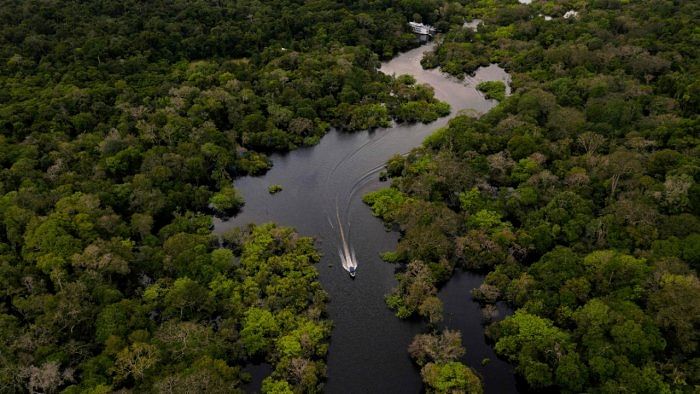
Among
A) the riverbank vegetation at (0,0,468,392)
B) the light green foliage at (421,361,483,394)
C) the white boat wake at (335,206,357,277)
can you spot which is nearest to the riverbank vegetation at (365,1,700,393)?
the light green foliage at (421,361,483,394)

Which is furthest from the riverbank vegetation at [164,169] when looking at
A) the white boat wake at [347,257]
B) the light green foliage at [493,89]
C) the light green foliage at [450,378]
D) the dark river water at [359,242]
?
the light green foliage at [493,89]

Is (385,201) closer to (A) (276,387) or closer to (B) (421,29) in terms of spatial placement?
(A) (276,387)

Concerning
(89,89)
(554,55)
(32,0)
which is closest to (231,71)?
(89,89)

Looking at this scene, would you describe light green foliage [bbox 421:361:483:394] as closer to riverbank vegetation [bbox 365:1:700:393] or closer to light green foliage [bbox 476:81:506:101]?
riverbank vegetation [bbox 365:1:700:393]

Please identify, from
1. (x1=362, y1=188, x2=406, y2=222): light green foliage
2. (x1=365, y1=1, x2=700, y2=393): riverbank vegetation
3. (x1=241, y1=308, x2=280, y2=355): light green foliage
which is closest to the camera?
(x1=365, y1=1, x2=700, y2=393): riverbank vegetation

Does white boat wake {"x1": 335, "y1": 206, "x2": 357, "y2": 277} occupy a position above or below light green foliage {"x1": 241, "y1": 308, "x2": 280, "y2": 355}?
below

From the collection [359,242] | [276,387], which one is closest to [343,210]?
[359,242]

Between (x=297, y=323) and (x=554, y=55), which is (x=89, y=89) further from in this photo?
(x=554, y=55)
